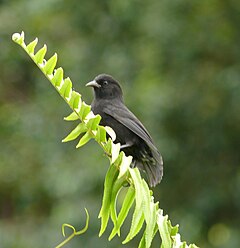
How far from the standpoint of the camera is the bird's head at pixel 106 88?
21.7 ft

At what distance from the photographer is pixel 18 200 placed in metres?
14.5

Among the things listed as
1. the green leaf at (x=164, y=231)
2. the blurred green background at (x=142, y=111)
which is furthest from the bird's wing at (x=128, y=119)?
the blurred green background at (x=142, y=111)

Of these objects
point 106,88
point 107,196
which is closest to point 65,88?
point 107,196

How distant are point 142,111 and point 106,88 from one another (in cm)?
501

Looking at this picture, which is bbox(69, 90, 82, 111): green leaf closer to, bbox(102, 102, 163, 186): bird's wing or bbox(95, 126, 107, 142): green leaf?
bbox(95, 126, 107, 142): green leaf

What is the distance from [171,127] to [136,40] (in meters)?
1.78

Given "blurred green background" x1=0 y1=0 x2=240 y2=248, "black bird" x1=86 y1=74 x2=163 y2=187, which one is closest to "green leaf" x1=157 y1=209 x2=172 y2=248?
"black bird" x1=86 y1=74 x2=163 y2=187

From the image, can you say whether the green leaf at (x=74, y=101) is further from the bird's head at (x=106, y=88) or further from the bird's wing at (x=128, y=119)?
the bird's head at (x=106, y=88)

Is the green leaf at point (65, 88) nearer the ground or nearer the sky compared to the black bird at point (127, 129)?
nearer the ground

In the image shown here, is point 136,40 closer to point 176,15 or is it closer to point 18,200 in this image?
point 176,15

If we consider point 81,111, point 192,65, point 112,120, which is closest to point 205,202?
point 192,65

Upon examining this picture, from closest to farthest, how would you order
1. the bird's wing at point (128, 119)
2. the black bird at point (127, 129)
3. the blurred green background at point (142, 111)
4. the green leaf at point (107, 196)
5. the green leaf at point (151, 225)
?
the green leaf at point (151, 225)
the green leaf at point (107, 196)
the black bird at point (127, 129)
the bird's wing at point (128, 119)
the blurred green background at point (142, 111)

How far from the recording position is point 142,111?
11641 mm

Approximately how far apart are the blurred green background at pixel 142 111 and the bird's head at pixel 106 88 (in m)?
4.24
